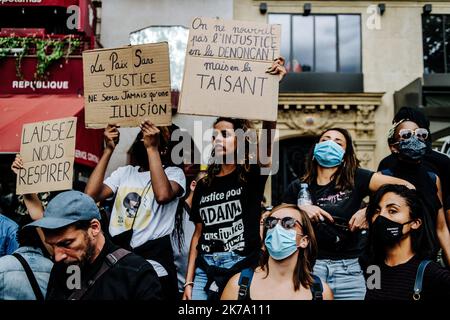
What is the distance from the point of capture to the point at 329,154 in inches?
153

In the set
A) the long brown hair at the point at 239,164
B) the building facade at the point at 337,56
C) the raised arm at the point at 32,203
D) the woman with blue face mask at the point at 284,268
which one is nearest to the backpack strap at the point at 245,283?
the woman with blue face mask at the point at 284,268

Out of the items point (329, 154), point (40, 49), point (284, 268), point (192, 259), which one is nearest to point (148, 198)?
point (192, 259)

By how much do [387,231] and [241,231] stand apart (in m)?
1.00

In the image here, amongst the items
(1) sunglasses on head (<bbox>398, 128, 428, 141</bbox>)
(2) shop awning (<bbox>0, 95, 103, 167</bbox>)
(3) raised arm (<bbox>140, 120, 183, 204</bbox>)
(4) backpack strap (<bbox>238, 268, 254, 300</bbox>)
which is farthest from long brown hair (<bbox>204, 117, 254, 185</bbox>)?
(2) shop awning (<bbox>0, 95, 103, 167</bbox>)

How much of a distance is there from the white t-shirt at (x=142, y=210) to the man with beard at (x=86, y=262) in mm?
871

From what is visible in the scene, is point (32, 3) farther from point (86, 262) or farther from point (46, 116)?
point (86, 262)

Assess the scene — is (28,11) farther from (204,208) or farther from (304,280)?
(304,280)

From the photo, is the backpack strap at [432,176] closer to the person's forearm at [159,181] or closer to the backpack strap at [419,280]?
the backpack strap at [419,280]

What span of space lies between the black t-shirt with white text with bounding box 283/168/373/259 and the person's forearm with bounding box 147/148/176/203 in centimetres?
105

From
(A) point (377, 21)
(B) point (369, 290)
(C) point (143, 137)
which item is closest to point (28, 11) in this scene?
(A) point (377, 21)

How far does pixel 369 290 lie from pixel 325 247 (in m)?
0.53

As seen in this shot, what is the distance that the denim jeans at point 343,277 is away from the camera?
11.4 ft

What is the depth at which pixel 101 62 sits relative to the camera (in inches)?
171
